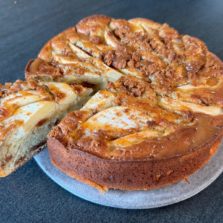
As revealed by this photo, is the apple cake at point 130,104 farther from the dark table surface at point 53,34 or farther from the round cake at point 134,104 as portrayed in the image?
the dark table surface at point 53,34

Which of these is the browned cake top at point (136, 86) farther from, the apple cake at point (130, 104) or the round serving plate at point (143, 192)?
the round serving plate at point (143, 192)

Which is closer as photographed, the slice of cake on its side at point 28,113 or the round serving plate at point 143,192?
the round serving plate at point 143,192

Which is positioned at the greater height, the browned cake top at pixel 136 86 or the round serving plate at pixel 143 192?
the browned cake top at pixel 136 86

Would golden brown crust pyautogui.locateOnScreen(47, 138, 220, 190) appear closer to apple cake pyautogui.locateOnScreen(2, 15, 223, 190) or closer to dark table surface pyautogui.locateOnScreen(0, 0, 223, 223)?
apple cake pyautogui.locateOnScreen(2, 15, 223, 190)

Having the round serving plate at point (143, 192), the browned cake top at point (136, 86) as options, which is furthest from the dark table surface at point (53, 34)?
the browned cake top at point (136, 86)

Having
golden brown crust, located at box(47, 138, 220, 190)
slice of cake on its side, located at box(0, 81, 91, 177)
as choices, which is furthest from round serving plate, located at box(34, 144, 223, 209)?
slice of cake on its side, located at box(0, 81, 91, 177)

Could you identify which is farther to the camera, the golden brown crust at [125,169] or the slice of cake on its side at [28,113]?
the slice of cake on its side at [28,113]
